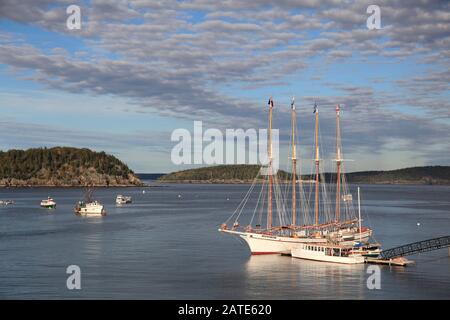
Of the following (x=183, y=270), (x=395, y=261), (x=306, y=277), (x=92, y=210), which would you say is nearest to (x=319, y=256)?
(x=395, y=261)

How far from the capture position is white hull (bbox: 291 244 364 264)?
217 feet

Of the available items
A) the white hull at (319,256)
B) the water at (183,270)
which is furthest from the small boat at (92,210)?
the white hull at (319,256)

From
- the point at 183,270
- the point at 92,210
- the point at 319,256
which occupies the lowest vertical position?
the point at 183,270

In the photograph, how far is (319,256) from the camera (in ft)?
225

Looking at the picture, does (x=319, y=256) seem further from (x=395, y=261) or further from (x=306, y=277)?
(x=306, y=277)

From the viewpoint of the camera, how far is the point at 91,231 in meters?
104

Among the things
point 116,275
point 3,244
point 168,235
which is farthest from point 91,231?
point 116,275

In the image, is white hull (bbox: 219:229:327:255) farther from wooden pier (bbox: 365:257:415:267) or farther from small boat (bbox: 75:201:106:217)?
small boat (bbox: 75:201:106:217)
